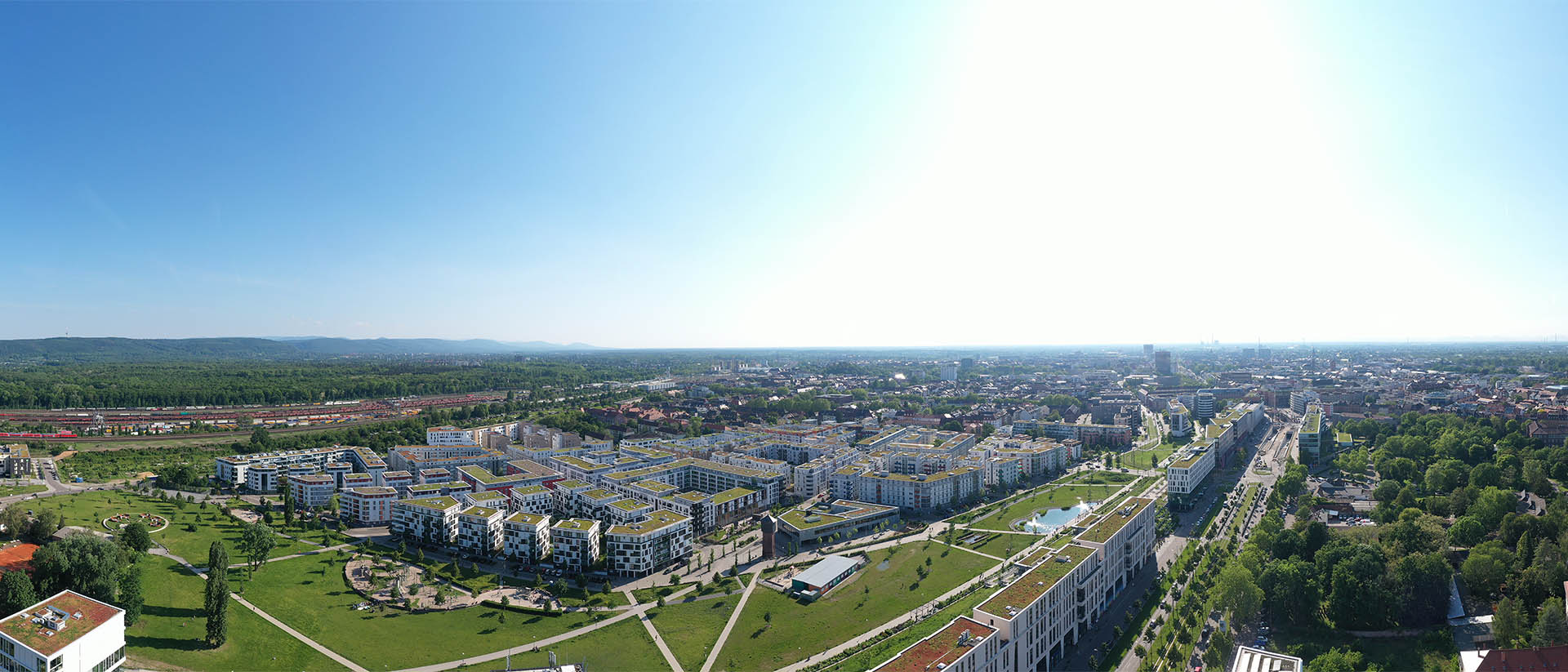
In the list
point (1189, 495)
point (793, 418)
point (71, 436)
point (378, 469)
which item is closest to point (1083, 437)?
point (1189, 495)

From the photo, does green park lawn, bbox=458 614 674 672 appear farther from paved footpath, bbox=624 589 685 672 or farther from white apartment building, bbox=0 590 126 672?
white apartment building, bbox=0 590 126 672

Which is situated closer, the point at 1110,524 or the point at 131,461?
the point at 1110,524

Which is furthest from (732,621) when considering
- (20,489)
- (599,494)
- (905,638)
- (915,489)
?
(20,489)

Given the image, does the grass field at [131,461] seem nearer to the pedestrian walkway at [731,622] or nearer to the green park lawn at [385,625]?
the green park lawn at [385,625]

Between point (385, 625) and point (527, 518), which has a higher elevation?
point (527, 518)

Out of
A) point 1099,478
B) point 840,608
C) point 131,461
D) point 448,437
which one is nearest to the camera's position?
point 840,608

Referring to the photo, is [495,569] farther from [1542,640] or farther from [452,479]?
[1542,640]

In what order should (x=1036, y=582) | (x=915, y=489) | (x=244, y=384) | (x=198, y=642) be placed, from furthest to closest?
(x=244, y=384) < (x=915, y=489) < (x=1036, y=582) < (x=198, y=642)

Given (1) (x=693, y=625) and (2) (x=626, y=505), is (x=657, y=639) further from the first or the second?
(2) (x=626, y=505)
